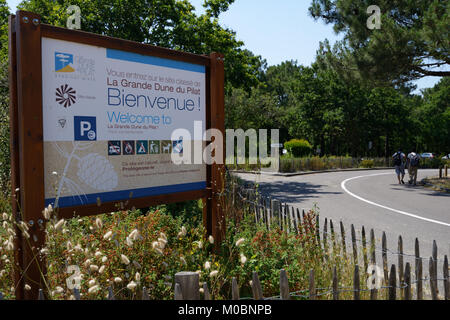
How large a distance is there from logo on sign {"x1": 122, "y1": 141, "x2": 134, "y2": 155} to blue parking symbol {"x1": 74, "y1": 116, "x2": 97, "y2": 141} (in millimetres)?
332

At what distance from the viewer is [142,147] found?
4.09 metres

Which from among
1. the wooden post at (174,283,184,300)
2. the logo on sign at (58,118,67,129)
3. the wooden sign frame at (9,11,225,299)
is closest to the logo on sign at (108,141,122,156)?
the logo on sign at (58,118,67,129)

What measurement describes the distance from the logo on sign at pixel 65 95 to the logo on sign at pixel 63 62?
15 centimetres

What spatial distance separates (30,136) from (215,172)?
221 cm

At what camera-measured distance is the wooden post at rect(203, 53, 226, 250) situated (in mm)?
4728

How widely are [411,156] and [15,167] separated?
19.0 m

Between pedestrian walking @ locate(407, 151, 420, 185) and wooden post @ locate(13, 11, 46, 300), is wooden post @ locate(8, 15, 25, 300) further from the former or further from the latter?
pedestrian walking @ locate(407, 151, 420, 185)

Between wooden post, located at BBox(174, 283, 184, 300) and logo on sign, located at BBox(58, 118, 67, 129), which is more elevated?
logo on sign, located at BBox(58, 118, 67, 129)

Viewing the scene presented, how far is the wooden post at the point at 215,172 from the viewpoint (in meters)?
4.73

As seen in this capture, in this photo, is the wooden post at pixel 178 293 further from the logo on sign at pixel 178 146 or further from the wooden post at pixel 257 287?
the logo on sign at pixel 178 146

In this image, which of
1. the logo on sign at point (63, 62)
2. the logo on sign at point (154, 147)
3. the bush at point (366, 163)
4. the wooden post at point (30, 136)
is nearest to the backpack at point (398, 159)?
the logo on sign at point (154, 147)

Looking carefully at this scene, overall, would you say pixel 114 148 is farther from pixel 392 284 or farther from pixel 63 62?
pixel 392 284
